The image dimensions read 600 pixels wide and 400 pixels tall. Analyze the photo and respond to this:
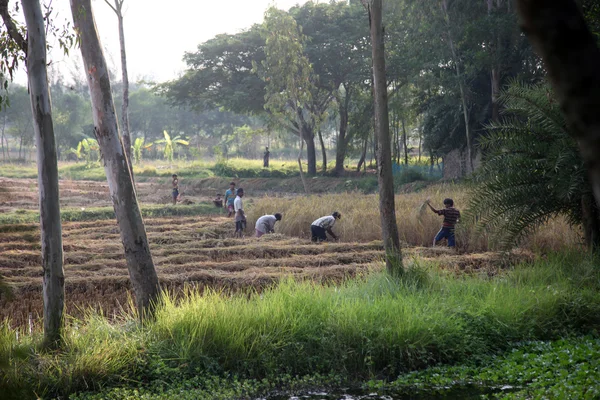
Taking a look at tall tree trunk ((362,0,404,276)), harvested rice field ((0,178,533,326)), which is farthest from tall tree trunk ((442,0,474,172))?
tall tree trunk ((362,0,404,276))

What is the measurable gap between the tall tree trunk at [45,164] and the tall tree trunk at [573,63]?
18.8 ft

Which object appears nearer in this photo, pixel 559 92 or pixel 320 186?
pixel 559 92

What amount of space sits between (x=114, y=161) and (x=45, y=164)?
0.76m

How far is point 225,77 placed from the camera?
1355 inches

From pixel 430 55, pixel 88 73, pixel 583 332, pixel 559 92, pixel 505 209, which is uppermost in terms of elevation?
pixel 430 55

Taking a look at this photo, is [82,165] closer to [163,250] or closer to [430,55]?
[430,55]

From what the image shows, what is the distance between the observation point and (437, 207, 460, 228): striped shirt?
1273 cm

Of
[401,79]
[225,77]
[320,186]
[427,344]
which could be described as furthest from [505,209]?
[225,77]

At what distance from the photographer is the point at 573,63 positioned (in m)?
1.65

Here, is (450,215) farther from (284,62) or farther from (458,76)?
(284,62)

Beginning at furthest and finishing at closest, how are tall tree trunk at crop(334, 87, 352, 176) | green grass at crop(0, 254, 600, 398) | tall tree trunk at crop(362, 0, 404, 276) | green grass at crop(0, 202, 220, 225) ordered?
tall tree trunk at crop(334, 87, 352, 176), green grass at crop(0, 202, 220, 225), tall tree trunk at crop(362, 0, 404, 276), green grass at crop(0, 254, 600, 398)

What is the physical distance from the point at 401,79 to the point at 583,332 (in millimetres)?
25811

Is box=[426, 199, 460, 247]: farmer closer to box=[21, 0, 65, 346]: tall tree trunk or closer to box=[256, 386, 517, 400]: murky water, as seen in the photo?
box=[256, 386, 517, 400]: murky water

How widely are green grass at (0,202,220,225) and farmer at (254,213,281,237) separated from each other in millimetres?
6314
